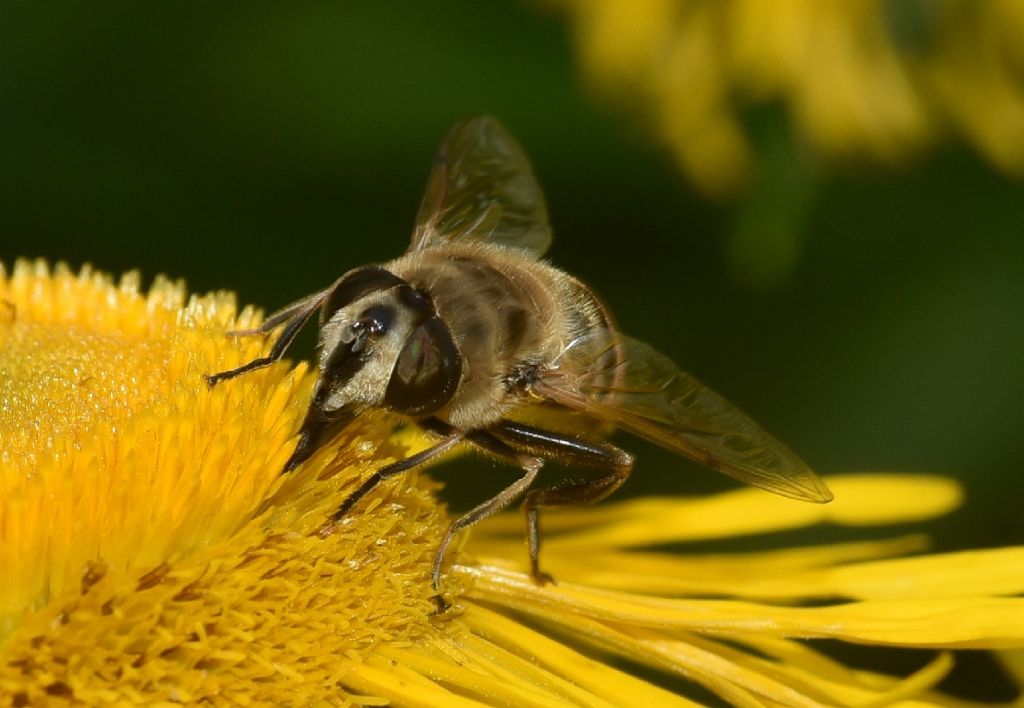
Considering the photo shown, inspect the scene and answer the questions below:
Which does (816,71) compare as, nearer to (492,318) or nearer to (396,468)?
(492,318)

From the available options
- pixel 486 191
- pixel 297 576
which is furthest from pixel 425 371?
pixel 486 191

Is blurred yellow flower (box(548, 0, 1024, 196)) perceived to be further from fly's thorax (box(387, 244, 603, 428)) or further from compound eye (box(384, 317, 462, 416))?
compound eye (box(384, 317, 462, 416))

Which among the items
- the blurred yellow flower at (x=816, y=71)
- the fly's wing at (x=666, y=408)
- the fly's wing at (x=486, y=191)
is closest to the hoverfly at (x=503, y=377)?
the fly's wing at (x=666, y=408)

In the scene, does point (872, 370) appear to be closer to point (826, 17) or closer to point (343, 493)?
point (826, 17)

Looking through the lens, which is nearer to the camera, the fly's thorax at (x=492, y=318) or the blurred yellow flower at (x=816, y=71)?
the fly's thorax at (x=492, y=318)

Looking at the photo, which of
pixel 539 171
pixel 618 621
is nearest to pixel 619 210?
pixel 539 171

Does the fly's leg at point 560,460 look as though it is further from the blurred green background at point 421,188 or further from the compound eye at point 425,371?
the blurred green background at point 421,188

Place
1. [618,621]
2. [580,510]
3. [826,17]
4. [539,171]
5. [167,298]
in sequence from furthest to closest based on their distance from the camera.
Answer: [539,171] → [826,17] → [580,510] → [167,298] → [618,621]
